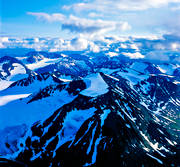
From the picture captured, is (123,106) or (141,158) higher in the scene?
(123,106)

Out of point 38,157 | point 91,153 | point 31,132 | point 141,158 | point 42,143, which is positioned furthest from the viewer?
point 31,132

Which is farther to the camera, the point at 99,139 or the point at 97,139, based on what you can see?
the point at 97,139

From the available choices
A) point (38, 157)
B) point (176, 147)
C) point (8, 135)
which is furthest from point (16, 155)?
point (176, 147)

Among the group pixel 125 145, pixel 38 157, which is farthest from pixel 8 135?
pixel 125 145

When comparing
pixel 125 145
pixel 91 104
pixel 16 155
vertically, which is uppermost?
pixel 91 104

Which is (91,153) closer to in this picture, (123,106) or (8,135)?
(123,106)

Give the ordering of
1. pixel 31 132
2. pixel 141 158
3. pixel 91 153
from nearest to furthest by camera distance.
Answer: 1. pixel 141 158
2. pixel 91 153
3. pixel 31 132

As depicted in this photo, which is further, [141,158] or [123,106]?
[123,106]

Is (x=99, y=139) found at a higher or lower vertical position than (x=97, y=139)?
higher
